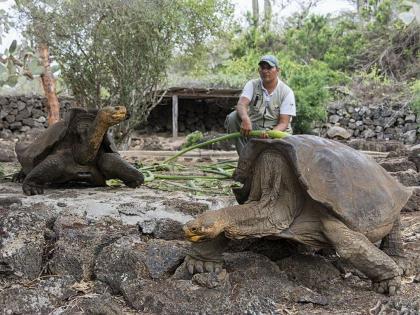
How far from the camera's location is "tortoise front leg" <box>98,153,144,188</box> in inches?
156

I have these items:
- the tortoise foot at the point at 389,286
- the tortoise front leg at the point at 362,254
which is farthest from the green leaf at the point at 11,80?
the tortoise foot at the point at 389,286

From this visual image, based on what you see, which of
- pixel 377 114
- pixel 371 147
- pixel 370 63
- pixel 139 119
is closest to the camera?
pixel 139 119

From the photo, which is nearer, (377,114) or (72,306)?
(72,306)

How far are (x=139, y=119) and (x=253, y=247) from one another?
6.26 meters

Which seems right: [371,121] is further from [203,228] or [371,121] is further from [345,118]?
[203,228]

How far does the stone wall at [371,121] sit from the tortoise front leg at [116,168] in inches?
454

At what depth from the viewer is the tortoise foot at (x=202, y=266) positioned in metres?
2.51

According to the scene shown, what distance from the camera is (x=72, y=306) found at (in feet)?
7.83

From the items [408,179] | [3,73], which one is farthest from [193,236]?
[408,179]

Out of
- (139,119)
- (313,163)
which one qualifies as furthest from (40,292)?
(139,119)

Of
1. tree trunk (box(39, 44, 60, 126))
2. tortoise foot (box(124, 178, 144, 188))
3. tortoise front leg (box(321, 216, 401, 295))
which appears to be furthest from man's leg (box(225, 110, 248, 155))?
tree trunk (box(39, 44, 60, 126))

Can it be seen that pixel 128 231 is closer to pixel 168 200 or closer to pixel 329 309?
pixel 168 200

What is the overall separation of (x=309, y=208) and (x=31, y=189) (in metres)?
2.01

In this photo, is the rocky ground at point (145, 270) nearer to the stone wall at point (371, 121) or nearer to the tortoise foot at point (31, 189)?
the tortoise foot at point (31, 189)
